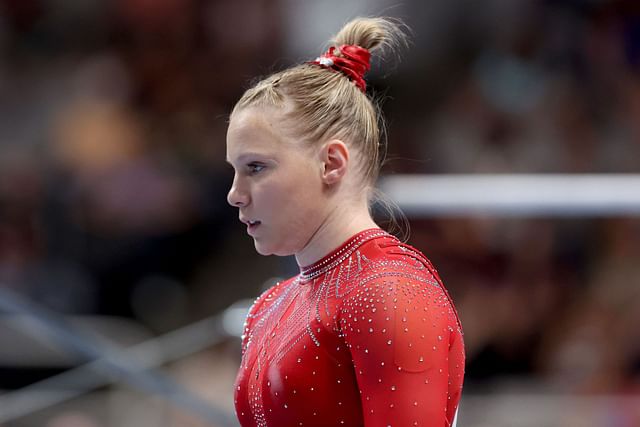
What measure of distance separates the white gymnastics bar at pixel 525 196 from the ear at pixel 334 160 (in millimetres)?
1466

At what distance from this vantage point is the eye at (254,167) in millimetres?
1542

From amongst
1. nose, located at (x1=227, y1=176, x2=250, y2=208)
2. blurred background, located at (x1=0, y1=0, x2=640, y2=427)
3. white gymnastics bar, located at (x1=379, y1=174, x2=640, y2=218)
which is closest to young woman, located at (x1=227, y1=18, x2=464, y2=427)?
nose, located at (x1=227, y1=176, x2=250, y2=208)

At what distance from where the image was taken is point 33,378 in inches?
188

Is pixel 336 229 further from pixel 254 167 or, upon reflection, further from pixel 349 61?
pixel 349 61

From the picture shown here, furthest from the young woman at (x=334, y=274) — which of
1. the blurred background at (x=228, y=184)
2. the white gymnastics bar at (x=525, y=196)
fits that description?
the blurred background at (x=228, y=184)

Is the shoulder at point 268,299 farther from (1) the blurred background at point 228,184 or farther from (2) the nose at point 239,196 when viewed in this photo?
(1) the blurred background at point 228,184

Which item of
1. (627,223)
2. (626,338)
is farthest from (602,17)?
(626,338)

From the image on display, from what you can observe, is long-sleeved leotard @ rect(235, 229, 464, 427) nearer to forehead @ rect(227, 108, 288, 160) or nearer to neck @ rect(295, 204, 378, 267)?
neck @ rect(295, 204, 378, 267)

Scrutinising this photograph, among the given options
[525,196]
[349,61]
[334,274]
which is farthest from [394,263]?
[525,196]

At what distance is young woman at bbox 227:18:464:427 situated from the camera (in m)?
1.39

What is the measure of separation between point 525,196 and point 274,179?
177 cm

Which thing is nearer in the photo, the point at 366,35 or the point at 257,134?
the point at 257,134

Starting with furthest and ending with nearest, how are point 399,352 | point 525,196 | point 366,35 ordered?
point 525,196
point 366,35
point 399,352

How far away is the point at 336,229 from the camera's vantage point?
1584mm
